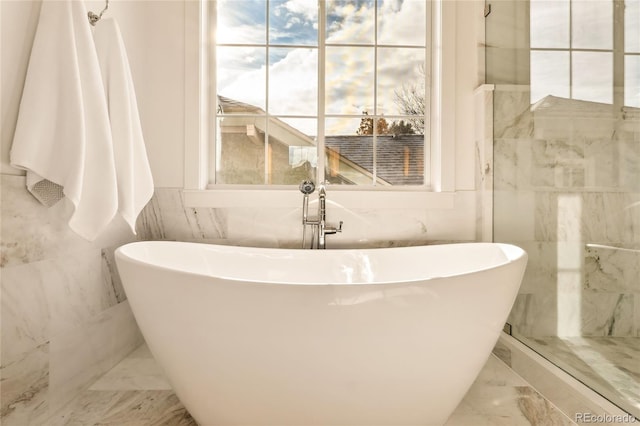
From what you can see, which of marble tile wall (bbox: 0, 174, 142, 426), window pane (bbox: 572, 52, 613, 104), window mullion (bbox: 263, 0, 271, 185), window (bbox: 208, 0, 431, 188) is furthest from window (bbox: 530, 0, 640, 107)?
marble tile wall (bbox: 0, 174, 142, 426)

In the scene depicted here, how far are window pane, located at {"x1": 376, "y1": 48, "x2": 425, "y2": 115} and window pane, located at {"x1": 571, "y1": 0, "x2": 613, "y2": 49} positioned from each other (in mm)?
902

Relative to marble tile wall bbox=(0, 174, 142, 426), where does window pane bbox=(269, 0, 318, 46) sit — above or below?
above

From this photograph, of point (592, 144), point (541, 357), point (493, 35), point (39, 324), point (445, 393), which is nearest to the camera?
point (445, 393)

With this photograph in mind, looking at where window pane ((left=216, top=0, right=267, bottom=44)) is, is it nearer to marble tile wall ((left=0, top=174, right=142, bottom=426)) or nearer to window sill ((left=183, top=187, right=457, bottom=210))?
window sill ((left=183, top=187, right=457, bottom=210))

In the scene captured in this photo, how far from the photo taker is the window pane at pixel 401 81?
2283mm

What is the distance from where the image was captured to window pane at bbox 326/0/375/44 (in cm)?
226

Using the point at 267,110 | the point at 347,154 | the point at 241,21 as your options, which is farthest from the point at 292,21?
the point at 347,154

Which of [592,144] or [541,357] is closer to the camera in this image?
[592,144]

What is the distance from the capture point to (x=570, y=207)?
57.7 inches

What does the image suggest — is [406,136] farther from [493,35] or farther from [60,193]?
[60,193]

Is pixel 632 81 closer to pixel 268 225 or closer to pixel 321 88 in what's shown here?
pixel 321 88

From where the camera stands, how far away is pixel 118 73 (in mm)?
1459

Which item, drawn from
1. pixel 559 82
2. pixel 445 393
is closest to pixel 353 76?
pixel 559 82

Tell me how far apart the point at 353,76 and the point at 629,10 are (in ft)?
4.41
